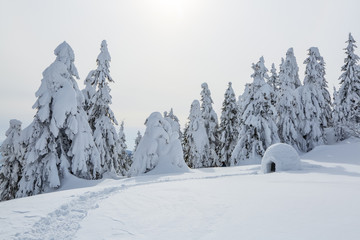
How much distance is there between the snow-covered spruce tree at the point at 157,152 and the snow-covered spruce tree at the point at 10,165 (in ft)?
30.2

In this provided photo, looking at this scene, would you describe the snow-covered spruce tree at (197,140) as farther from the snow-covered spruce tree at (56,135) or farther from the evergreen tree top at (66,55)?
the evergreen tree top at (66,55)

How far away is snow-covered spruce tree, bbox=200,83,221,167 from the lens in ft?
111

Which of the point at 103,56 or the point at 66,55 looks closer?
the point at 66,55

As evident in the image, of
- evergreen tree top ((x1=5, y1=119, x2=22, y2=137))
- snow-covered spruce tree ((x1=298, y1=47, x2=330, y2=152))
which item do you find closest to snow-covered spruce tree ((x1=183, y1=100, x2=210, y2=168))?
snow-covered spruce tree ((x1=298, y1=47, x2=330, y2=152))

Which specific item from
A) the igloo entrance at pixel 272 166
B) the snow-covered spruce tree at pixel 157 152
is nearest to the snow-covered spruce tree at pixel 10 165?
the snow-covered spruce tree at pixel 157 152

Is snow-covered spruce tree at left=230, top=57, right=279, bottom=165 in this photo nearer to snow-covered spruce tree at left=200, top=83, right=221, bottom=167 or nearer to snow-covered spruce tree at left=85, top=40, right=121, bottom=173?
snow-covered spruce tree at left=200, top=83, right=221, bottom=167

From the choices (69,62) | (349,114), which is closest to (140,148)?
(69,62)

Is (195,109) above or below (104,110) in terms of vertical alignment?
above

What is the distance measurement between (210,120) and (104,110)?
16178 millimetres

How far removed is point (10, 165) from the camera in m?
20.3

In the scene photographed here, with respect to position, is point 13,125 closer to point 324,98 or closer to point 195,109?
point 195,109

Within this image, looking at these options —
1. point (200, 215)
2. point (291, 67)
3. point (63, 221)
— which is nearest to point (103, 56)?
point (63, 221)

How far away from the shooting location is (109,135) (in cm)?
2362

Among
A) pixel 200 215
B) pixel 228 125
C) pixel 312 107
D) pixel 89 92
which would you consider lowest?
pixel 200 215
